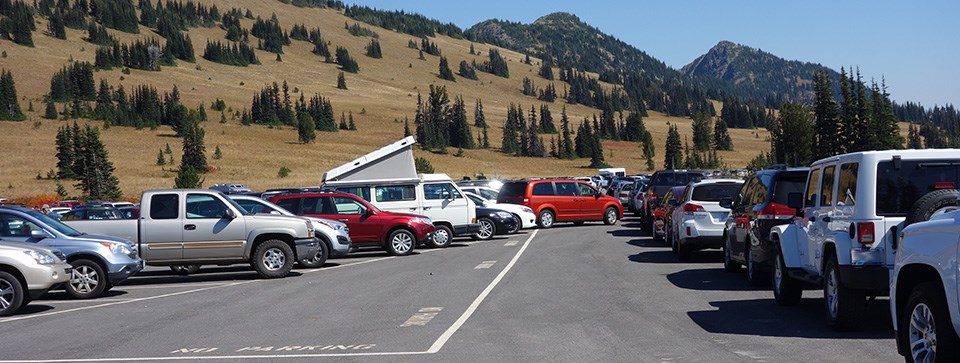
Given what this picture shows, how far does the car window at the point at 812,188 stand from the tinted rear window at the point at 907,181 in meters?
1.68

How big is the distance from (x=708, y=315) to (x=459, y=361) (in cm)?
405

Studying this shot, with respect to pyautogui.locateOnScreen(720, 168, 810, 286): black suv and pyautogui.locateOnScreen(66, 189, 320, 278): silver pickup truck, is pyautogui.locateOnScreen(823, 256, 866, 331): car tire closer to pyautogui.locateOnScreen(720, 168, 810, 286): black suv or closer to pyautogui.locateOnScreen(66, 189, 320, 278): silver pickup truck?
pyautogui.locateOnScreen(720, 168, 810, 286): black suv

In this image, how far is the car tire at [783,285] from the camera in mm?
11648

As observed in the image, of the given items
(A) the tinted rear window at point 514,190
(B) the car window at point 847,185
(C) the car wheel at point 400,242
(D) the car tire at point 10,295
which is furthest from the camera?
(A) the tinted rear window at point 514,190

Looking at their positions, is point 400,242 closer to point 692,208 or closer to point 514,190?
point 692,208

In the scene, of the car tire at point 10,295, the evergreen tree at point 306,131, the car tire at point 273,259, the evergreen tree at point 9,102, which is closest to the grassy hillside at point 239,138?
the evergreen tree at point 306,131

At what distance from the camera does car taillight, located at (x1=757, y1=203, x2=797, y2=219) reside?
42.8 feet

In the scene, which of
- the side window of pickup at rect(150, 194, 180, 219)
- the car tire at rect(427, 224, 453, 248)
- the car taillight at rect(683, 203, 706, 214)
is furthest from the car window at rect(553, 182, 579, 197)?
the side window of pickup at rect(150, 194, 180, 219)

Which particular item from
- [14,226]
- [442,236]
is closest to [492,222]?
[442,236]

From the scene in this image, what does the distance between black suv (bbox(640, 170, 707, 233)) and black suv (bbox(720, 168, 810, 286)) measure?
1200 centimetres

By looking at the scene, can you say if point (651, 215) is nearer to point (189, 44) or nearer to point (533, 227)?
point (533, 227)

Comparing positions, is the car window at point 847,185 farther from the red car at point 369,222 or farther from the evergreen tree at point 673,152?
the evergreen tree at point 673,152

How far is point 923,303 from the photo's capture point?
650 cm

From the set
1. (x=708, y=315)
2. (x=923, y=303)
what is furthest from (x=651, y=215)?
(x=923, y=303)
